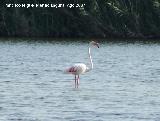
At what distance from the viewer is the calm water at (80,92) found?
21.2m

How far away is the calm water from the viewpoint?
2123 cm

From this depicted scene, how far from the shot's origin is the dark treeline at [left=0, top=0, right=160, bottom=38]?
287 feet

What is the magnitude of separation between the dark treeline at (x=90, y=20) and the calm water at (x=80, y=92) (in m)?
41.4

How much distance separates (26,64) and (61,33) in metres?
46.3

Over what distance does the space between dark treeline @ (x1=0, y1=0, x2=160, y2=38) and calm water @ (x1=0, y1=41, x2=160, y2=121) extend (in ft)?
136

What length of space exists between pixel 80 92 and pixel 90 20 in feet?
201

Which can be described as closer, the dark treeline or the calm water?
the calm water

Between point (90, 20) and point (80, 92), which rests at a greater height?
point (80, 92)

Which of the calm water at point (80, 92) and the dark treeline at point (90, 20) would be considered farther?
the dark treeline at point (90, 20)

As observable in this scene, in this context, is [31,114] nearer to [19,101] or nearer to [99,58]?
[19,101]

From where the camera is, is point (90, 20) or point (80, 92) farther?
point (90, 20)

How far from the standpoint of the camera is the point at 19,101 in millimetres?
23953

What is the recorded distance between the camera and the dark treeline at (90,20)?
87375 millimetres

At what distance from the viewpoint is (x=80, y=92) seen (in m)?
27.0
